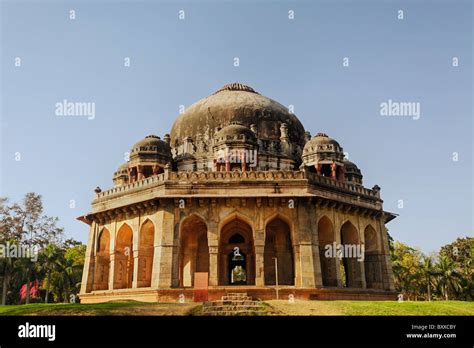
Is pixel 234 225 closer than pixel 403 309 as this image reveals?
No

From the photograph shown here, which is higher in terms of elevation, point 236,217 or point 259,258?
point 236,217

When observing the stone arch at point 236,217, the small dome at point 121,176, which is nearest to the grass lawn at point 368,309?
the stone arch at point 236,217

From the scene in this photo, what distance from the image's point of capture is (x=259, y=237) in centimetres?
2078

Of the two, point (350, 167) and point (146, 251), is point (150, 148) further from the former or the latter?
point (350, 167)

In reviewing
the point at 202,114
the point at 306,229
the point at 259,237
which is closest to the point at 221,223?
the point at 259,237

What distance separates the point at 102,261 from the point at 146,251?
3.72m

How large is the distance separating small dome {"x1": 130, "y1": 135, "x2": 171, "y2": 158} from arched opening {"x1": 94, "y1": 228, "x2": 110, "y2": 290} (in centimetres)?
472

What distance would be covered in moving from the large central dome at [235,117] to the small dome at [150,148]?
3086 mm

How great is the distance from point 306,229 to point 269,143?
8.04 metres

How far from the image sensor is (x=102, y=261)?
24.7 meters

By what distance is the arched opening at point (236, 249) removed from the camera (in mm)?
22469

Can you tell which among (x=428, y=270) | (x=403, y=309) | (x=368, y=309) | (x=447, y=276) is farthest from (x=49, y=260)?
(x=447, y=276)
